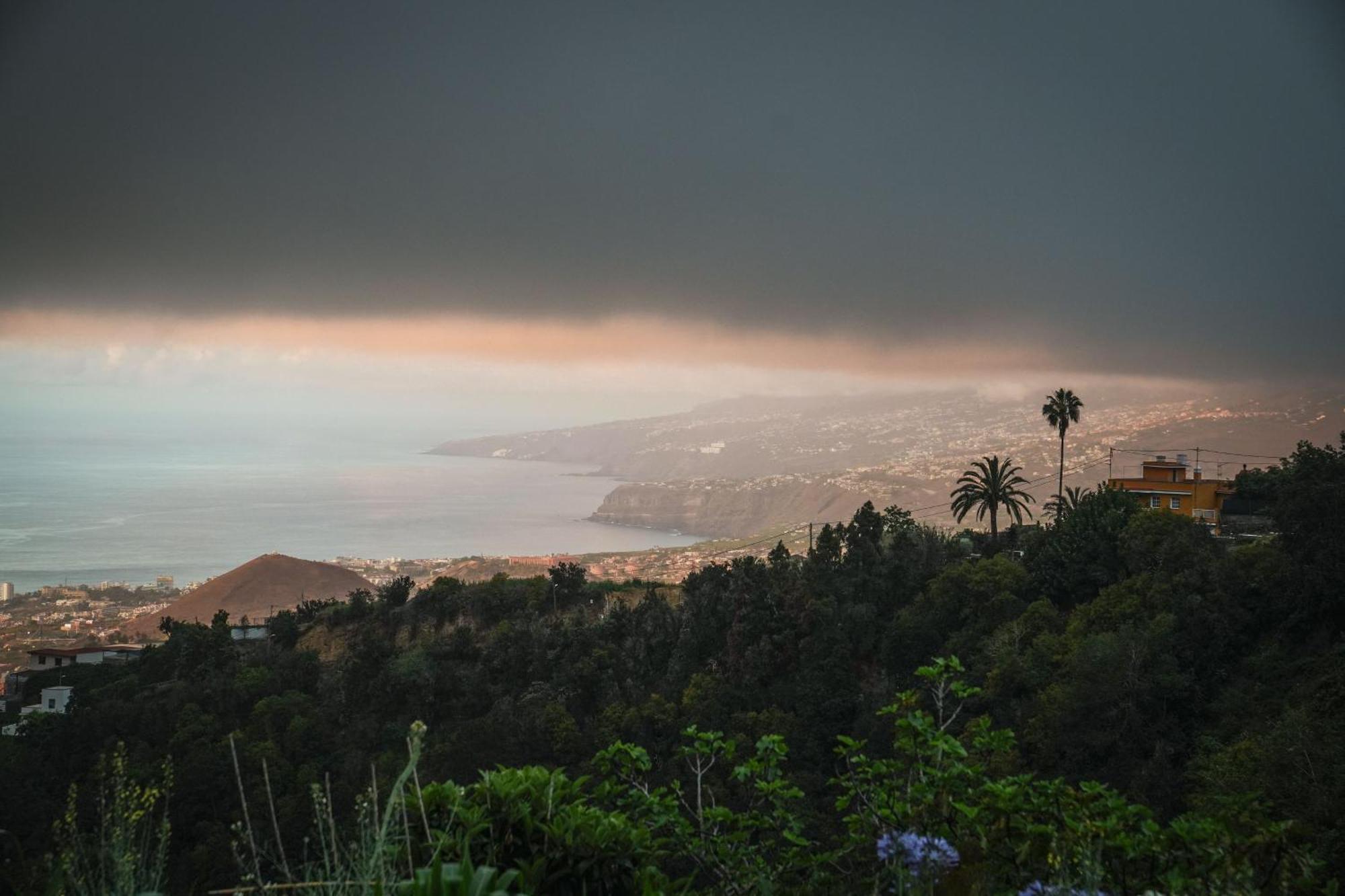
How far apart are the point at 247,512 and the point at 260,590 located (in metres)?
50.3

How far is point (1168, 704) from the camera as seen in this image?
1644cm

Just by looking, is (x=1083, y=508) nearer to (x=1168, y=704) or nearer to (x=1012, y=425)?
(x=1168, y=704)

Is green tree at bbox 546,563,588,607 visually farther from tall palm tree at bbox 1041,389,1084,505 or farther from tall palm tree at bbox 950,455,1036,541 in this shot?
tall palm tree at bbox 1041,389,1084,505

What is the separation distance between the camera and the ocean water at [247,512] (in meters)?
70.6

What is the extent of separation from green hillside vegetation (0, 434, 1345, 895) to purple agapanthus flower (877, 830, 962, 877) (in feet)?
0.05

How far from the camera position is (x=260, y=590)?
169ft

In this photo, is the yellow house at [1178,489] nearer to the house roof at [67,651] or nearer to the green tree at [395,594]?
the green tree at [395,594]

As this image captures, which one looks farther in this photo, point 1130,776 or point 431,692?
point 431,692

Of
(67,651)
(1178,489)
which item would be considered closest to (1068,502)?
(1178,489)

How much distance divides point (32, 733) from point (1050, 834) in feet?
98.3

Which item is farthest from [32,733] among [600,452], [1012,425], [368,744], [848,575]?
[600,452]

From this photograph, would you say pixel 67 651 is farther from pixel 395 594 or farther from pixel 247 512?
pixel 247 512

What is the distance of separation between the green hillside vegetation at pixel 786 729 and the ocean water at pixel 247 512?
139ft

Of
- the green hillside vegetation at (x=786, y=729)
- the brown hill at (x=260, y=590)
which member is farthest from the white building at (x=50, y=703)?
the brown hill at (x=260, y=590)
